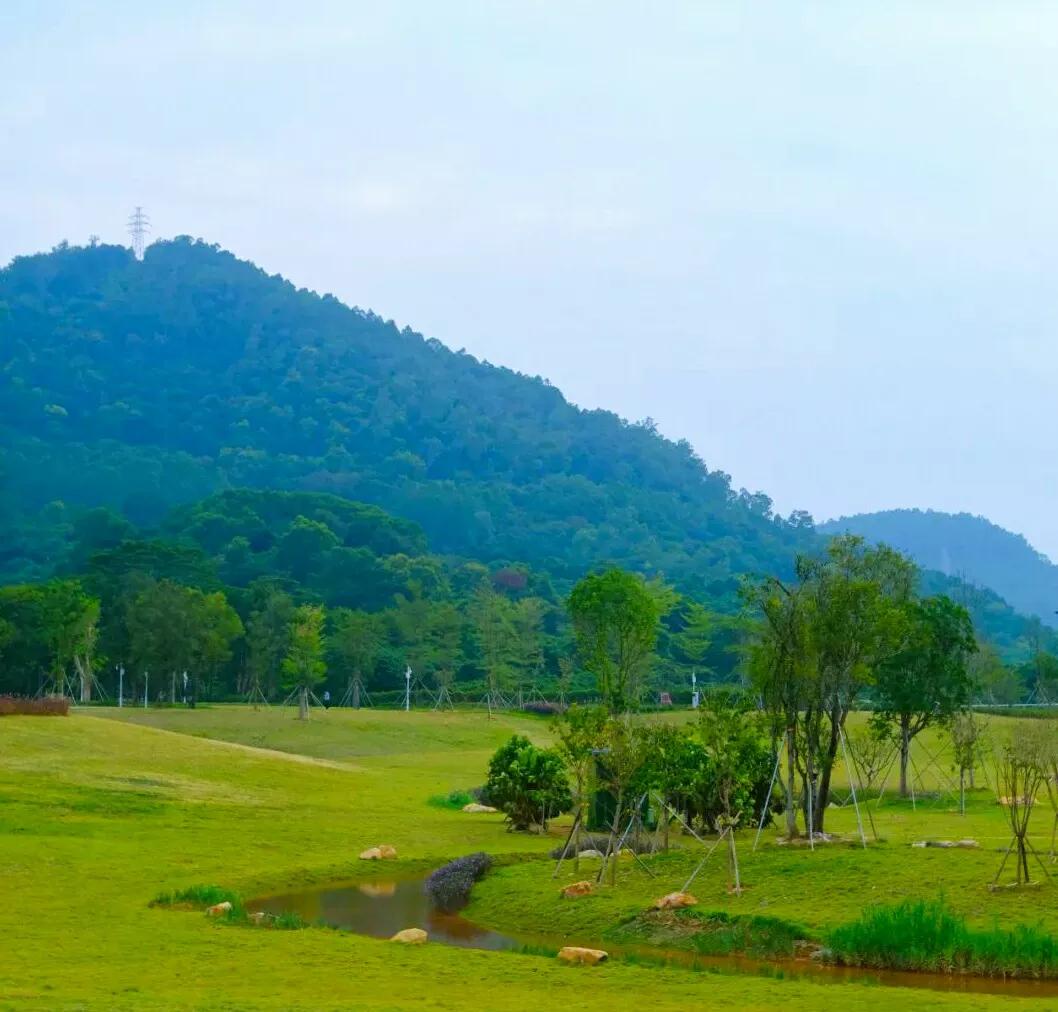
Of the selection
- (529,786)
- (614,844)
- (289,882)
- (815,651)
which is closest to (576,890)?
(614,844)

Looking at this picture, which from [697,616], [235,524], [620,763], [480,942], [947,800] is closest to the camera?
[480,942]

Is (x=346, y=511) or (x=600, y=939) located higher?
(x=346, y=511)

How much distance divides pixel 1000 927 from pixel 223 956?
12.0 meters

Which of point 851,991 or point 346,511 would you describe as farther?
point 346,511

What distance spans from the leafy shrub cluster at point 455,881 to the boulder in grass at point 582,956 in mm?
6521

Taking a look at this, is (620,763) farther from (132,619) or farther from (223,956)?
(132,619)

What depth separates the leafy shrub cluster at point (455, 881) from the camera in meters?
27.4

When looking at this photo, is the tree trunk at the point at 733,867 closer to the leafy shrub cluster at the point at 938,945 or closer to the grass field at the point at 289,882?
the grass field at the point at 289,882

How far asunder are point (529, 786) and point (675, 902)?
512 inches

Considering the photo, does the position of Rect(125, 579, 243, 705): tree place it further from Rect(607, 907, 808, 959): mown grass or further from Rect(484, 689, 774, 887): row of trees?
Rect(607, 907, 808, 959): mown grass

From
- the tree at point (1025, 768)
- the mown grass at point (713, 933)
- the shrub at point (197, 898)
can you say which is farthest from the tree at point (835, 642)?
the shrub at point (197, 898)

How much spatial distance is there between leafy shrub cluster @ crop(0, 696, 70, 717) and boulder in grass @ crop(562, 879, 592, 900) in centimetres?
2848

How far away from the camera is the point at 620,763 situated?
92.5 ft

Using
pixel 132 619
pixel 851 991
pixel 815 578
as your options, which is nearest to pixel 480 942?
pixel 851 991
